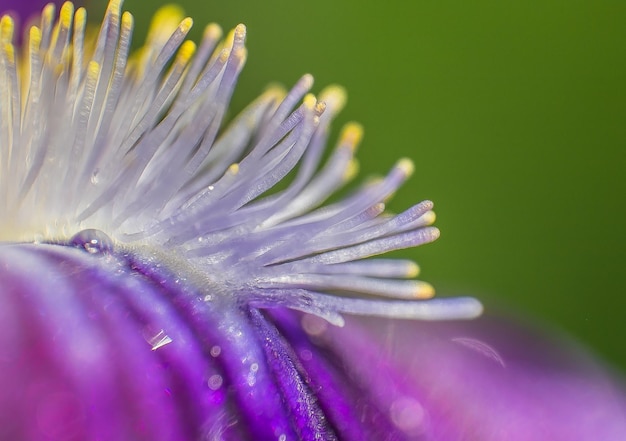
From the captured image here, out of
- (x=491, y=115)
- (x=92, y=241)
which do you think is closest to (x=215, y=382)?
(x=92, y=241)

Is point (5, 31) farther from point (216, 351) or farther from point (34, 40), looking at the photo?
point (216, 351)

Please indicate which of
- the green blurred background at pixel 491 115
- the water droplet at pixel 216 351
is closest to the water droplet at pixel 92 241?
the water droplet at pixel 216 351

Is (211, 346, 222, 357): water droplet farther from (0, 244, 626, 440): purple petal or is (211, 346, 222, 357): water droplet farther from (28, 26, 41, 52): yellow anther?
(28, 26, 41, 52): yellow anther

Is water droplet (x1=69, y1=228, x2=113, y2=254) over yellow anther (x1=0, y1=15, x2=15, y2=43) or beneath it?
beneath

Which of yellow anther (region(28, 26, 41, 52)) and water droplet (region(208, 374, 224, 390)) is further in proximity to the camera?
yellow anther (region(28, 26, 41, 52))

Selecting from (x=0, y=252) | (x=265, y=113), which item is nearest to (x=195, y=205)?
(x=0, y=252)

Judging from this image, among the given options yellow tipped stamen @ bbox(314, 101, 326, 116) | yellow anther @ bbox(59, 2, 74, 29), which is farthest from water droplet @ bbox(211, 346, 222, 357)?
yellow anther @ bbox(59, 2, 74, 29)

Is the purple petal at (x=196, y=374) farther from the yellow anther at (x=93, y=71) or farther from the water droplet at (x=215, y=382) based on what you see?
the yellow anther at (x=93, y=71)

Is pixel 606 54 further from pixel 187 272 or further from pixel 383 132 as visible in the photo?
pixel 187 272
